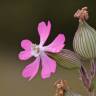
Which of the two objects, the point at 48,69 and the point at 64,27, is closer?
the point at 48,69

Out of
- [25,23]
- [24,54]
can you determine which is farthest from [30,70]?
[25,23]

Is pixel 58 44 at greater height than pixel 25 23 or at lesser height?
greater

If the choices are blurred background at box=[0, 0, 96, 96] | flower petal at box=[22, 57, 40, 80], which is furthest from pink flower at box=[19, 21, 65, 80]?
blurred background at box=[0, 0, 96, 96]

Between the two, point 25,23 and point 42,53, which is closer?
point 42,53

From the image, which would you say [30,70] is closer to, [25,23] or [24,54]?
[24,54]

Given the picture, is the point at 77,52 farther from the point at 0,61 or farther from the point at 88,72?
the point at 0,61

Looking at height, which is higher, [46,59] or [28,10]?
[46,59]

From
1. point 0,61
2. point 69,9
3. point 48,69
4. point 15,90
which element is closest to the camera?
point 48,69

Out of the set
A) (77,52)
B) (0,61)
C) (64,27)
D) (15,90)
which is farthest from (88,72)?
(64,27)
